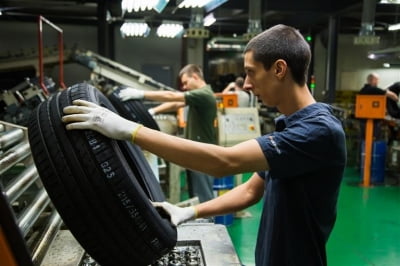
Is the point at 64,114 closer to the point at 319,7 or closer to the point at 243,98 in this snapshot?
the point at 243,98

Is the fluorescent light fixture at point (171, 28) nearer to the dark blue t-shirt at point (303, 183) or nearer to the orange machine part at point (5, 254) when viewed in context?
the dark blue t-shirt at point (303, 183)

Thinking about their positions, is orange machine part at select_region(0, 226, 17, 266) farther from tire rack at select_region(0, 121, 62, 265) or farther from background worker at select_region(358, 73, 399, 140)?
background worker at select_region(358, 73, 399, 140)

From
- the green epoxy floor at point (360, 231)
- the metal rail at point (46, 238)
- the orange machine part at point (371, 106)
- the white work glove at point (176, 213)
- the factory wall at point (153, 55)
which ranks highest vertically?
the factory wall at point (153, 55)

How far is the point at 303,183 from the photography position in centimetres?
Result: 121

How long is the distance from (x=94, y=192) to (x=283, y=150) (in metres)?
0.55

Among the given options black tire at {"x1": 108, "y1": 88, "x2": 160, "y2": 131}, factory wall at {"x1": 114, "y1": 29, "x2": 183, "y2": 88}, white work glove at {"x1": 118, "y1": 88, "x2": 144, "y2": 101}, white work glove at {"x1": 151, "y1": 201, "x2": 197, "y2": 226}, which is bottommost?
white work glove at {"x1": 151, "y1": 201, "x2": 197, "y2": 226}

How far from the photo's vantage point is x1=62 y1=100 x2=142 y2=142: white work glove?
1.08 metres

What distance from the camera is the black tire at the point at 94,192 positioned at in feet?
3.40

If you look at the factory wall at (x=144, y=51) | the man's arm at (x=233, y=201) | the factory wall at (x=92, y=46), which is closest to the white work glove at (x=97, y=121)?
the man's arm at (x=233, y=201)

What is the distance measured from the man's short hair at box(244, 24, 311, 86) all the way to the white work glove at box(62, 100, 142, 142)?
0.46 meters

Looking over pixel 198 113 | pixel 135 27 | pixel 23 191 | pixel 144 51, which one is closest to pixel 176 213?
pixel 23 191

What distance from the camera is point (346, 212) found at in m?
4.54

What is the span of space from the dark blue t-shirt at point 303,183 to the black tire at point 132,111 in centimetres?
139

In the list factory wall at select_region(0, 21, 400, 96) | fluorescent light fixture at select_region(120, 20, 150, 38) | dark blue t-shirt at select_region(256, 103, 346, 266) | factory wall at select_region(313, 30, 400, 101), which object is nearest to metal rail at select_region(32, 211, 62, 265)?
dark blue t-shirt at select_region(256, 103, 346, 266)
